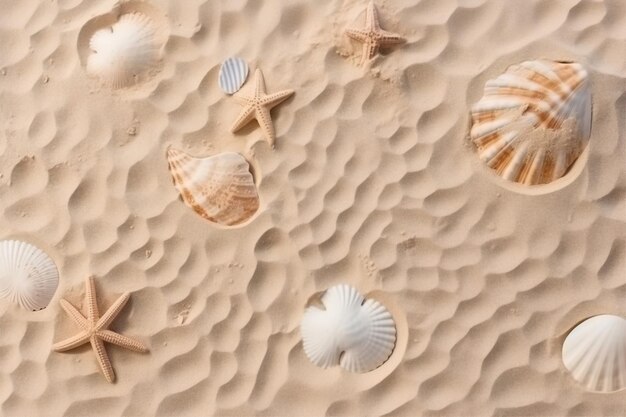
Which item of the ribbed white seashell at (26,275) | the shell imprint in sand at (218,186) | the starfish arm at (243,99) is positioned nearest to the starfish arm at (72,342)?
the ribbed white seashell at (26,275)

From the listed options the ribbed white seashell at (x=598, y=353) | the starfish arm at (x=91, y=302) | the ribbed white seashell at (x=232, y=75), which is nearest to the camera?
the ribbed white seashell at (x=598, y=353)

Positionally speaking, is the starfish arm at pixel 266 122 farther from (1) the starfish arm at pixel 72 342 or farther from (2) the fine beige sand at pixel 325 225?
(1) the starfish arm at pixel 72 342

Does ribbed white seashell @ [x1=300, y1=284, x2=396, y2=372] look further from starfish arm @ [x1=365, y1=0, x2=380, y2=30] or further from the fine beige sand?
starfish arm @ [x1=365, y1=0, x2=380, y2=30]

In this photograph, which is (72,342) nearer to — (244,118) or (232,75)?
(244,118)

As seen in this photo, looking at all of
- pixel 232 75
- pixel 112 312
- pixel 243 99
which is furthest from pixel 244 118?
pixel 112 312

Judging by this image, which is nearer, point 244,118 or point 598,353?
point 598,353

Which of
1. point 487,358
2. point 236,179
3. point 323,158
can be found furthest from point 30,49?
point 487,358

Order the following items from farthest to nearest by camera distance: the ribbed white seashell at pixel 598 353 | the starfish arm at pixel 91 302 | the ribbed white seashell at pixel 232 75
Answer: the ribbed white seashell at pixel 232 75 → the starfish arm at pixel 91 302 → the ribbed white seashell at pixel 598 353
